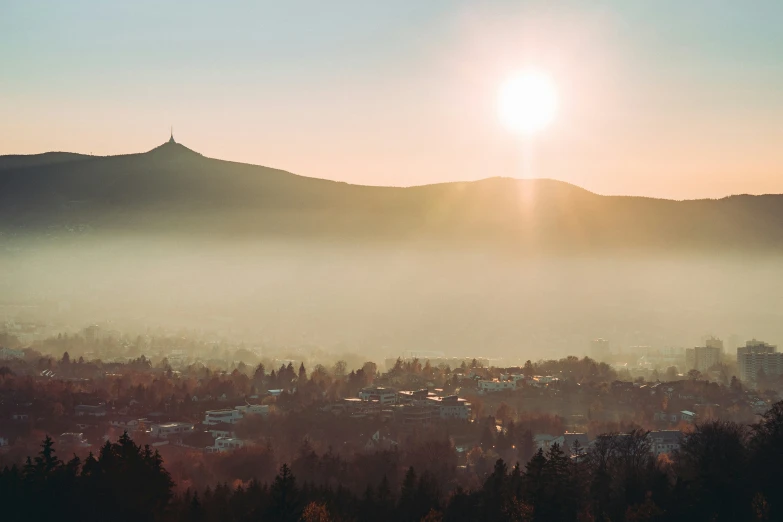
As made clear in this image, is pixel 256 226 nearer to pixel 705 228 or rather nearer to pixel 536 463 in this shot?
pixel 705 228

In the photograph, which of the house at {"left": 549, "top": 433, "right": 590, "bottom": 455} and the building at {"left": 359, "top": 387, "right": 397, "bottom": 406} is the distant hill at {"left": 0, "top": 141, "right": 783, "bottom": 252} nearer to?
the building at {"left": 359, "top": 387, "right": 397, "bottom": 406}

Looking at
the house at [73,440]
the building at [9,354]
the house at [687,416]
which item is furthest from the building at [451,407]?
the building at [9,354]

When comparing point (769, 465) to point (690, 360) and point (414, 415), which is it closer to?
point (414, 415)

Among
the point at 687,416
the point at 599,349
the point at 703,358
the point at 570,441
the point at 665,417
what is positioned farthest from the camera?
the point at 599,349

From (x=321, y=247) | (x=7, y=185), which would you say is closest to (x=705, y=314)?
(x=321, y=247)

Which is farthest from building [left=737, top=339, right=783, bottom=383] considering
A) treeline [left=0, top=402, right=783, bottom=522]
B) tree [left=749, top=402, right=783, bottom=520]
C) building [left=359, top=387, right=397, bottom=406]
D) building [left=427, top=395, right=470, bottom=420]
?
treeline [left=0, top=402, right=783, bottom=522]

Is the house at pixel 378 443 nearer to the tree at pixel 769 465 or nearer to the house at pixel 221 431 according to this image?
the house at pixel 221 431

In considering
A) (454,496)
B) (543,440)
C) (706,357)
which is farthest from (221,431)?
(706,357)
